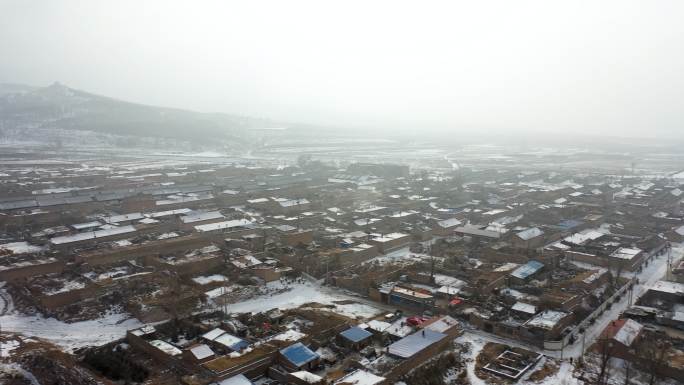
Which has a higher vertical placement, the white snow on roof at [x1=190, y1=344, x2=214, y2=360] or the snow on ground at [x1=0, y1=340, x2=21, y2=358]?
the white snow on roof at [x1=190, y1=344, x2=214, y2=360]

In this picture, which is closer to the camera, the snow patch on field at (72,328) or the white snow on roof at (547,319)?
the snow patch on field at (72,328)

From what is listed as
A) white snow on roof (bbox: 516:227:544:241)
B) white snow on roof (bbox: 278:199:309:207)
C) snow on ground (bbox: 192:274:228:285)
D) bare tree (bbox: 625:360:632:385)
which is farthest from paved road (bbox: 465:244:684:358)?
white snow on roof (bbox: 278:199:309:207)

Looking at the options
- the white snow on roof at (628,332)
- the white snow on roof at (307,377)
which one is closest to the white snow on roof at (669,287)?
the white snow on roof at (628,332)

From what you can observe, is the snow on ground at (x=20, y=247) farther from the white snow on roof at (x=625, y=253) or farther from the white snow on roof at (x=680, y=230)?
the white snow on roof at (x=680, y=230)

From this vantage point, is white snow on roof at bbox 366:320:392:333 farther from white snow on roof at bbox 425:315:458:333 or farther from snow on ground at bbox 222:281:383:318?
white snow on roof at bbox 425:315:458:333

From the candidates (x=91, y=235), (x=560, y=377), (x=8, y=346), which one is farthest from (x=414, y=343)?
(x=91, y=235)

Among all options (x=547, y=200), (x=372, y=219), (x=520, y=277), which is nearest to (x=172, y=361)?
(x=520, y=277)

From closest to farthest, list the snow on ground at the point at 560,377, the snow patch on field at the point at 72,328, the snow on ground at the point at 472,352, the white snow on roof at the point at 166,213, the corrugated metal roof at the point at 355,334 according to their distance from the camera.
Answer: the snow on ground at the point at 560,377
the snow on ground at the point at 472,352
the corrugated metal roof at the point at 355,334
the snow patch on field at the point at 72,328
the white snow on roof at the point at 166,213
